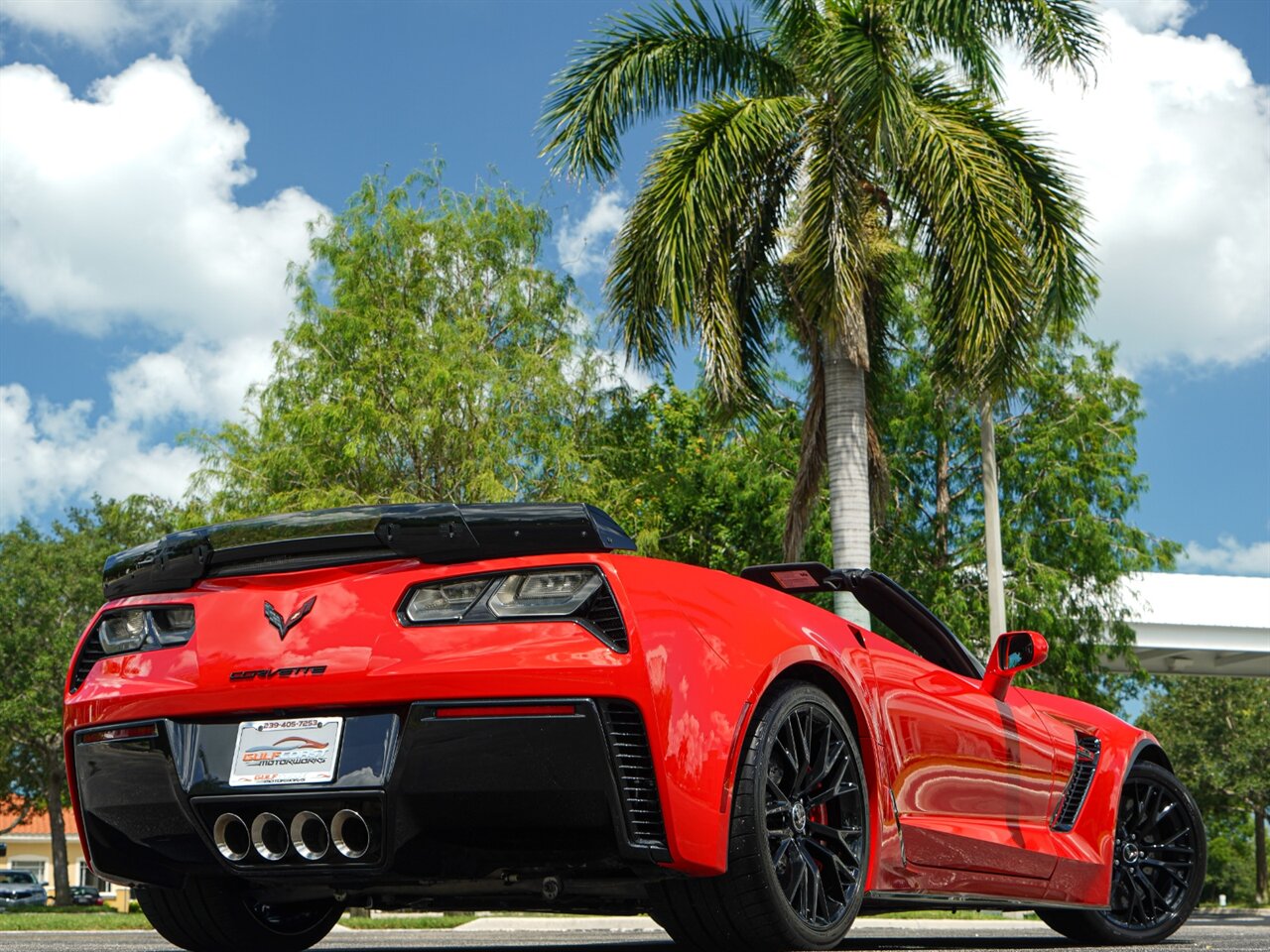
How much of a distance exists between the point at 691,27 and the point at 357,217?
30.0ft

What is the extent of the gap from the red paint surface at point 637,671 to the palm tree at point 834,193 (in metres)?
11.2

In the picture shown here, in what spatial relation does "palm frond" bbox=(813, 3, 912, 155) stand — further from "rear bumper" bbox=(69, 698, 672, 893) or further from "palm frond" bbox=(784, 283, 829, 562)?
"rear bumper" bbox=(69, 698, 672, 893)

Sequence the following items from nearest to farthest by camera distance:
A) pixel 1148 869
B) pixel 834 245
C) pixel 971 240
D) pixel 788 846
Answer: pixel 788 846 → pixel 1148 869 → pixel 971 240 → pixel 834 245

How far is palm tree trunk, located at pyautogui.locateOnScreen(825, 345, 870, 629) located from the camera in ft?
52.6

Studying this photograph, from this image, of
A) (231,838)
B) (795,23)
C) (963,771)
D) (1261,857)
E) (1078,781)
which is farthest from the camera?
(1261,857)

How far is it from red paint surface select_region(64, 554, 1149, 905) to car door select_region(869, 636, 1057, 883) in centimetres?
1

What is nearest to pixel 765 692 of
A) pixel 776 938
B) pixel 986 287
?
pixel 776 938

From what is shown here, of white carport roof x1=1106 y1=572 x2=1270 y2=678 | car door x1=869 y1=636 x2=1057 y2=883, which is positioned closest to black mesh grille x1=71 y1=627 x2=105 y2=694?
car door x1=869 y1=636 x2=1057 y2=883

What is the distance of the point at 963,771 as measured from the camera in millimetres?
4828

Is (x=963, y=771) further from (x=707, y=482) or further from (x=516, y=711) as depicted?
(x=707, y=482)

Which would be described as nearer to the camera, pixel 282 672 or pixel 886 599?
pixel 282 672

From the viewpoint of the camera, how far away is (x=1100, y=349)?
27.0 m

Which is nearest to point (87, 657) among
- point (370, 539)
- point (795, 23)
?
point (370, 539)

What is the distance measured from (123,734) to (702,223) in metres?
13.2
